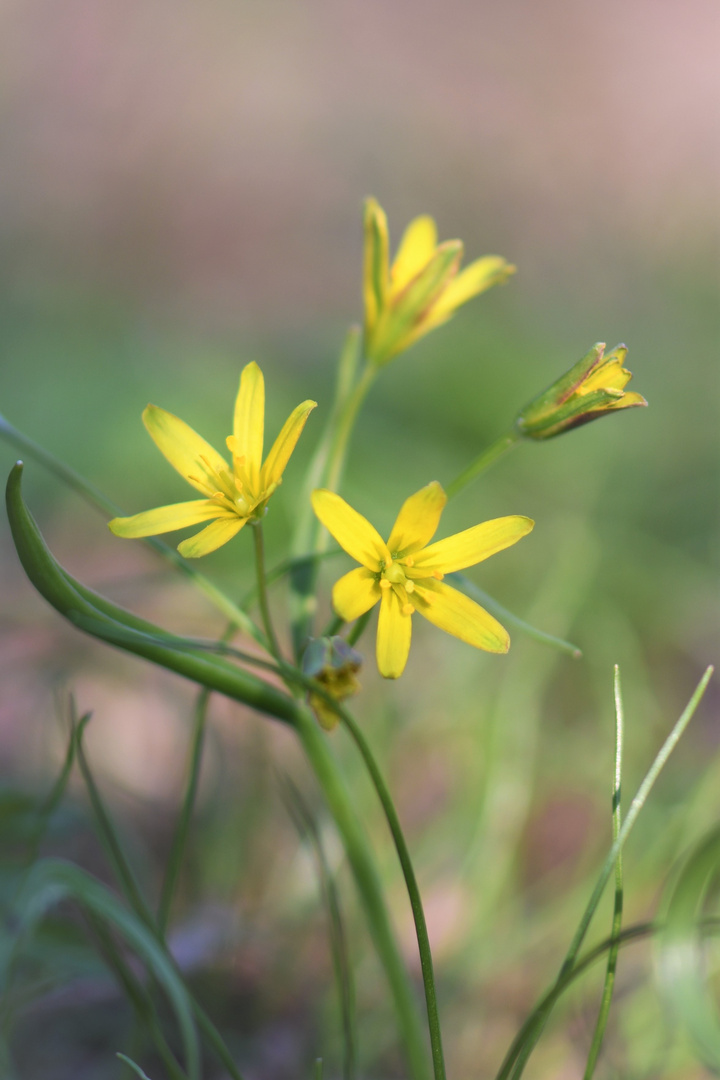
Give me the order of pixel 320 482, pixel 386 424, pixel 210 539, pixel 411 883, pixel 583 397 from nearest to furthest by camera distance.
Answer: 1. pixel 411 883
2. pixel 210 539
3. pixel 583 397
4. pixel 320 482
5. pixel 386 424

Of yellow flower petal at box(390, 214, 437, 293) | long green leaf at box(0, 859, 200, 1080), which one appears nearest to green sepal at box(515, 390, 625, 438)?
yellow flower petal at box(390, 214, 437, 293)

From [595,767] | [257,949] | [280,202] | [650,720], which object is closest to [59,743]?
[257,949]

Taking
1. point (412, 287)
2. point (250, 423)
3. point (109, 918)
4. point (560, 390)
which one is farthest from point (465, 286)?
point (109, 918)

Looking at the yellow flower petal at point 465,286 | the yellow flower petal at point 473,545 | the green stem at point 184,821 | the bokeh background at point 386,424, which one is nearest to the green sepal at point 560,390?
the yellow flower petal at point 473,545

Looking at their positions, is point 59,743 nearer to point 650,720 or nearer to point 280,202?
point 650,720

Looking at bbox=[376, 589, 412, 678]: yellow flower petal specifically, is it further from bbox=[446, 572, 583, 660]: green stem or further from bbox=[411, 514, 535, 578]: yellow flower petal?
bbox=[446, 572, 583, 660]: green stem

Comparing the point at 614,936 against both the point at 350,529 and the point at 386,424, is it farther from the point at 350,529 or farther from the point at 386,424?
the point at 386,424

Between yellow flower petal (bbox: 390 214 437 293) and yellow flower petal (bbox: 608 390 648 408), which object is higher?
yellow flower petal (bbox: 390 214 437 293)
